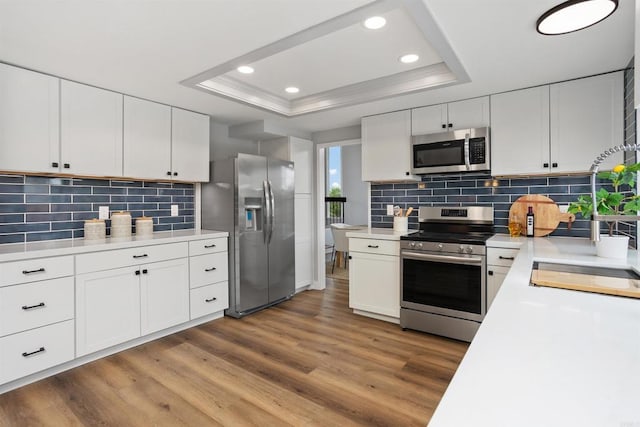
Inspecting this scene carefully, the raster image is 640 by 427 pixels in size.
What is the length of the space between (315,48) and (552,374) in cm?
228

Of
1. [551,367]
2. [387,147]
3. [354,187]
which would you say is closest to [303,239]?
[387,147]

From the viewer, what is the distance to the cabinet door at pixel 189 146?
3.37 metres

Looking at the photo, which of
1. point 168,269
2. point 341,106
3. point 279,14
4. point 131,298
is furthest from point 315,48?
point 131,298

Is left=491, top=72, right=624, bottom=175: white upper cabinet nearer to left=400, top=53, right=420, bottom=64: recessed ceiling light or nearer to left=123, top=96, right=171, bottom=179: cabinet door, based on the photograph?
left=400, top=53, right=420, bottom=64: recessed ceiling light

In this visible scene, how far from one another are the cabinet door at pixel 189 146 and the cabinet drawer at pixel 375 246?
1748 millimetres

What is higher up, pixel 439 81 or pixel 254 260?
pixel 439 81

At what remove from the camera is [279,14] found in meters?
1.77

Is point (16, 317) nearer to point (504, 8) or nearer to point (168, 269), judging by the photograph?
point (168, 269)

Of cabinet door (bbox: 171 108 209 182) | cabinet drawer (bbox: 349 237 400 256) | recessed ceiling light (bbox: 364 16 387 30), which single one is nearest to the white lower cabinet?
cabinet drawer (bbox: 349 237 400 256)

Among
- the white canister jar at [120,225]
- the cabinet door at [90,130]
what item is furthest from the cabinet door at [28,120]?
the white canister jar at [120,225]

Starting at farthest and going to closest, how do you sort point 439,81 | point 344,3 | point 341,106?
point 341,106, point 439,81, point 344,3

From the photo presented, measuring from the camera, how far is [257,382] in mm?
2275

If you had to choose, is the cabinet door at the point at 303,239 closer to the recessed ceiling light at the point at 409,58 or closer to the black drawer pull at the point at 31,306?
the recessed ceiling light at the point at 409,58

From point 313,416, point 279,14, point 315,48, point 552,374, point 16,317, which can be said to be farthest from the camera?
point 315,48
